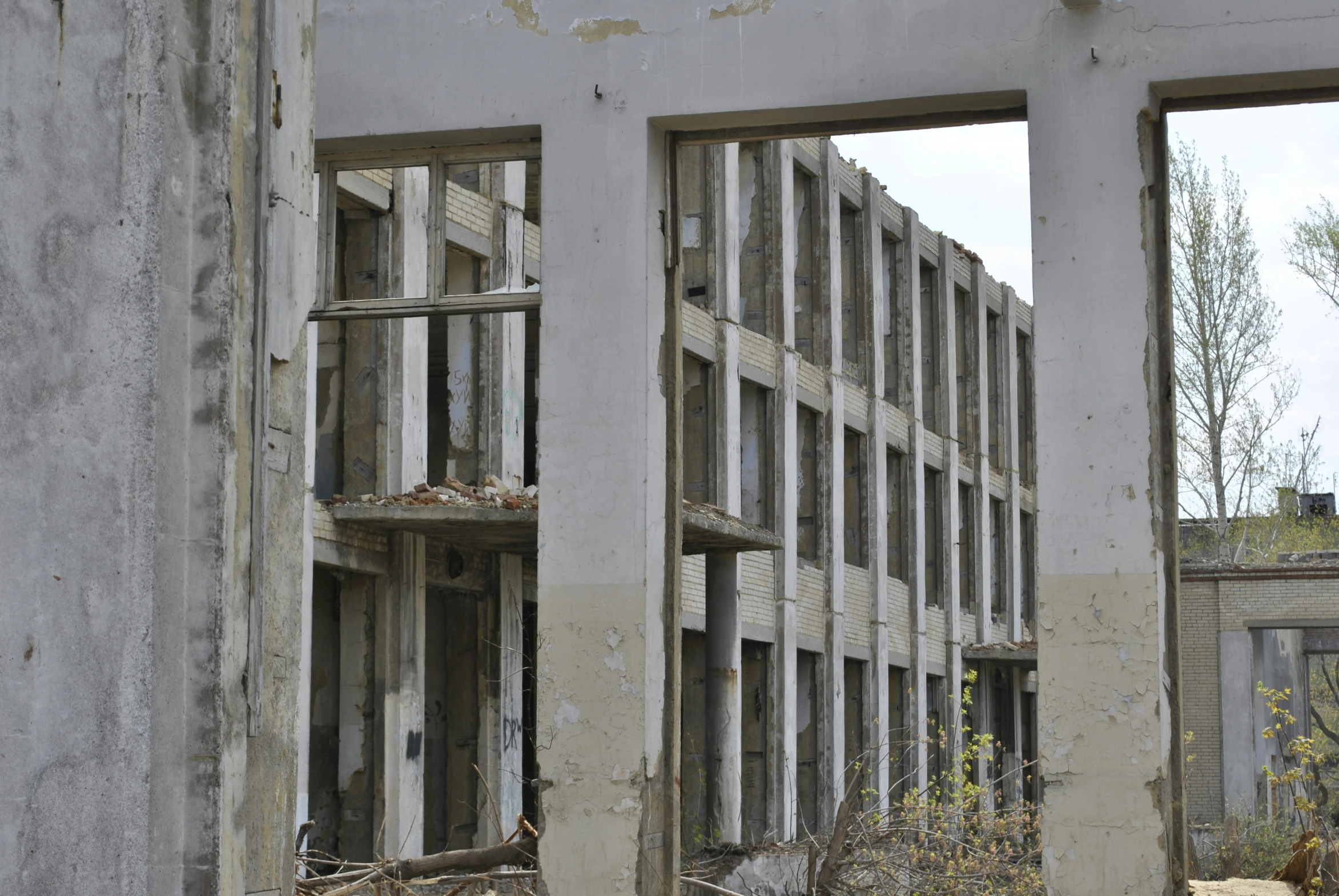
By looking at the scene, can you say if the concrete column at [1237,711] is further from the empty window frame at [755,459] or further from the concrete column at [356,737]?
the concrete column at [356,737]

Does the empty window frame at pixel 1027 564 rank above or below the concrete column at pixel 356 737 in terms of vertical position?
above

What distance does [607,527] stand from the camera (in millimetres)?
8156

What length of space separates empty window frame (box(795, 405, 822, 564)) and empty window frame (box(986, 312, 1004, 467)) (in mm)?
9039

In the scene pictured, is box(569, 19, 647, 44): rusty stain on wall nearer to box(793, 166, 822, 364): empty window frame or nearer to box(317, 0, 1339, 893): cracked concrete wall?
box(317, 0, 1339, 893): cracked concrete wall

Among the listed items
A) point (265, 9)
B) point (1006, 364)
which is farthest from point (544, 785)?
point (1006, 364)

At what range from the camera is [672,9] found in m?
8.41

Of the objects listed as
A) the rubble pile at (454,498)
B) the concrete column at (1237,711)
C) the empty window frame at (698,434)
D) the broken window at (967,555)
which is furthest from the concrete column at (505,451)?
the concrete column at (1237,711)

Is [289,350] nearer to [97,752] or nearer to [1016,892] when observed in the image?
[97,752]

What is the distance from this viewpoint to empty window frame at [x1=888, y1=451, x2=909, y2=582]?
26656 millimetres

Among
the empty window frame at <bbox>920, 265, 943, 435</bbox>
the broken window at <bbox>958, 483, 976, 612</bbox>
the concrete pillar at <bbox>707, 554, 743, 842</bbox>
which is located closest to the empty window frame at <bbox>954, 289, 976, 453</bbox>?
the broken window at <bbox>958, 483, 976, 612</bbox>

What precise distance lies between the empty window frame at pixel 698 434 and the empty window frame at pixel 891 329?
6.64 meters

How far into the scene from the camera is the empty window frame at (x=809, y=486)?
23469mm

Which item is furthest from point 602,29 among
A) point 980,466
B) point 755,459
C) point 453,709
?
point 980,466

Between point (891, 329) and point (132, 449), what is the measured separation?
928 inches
